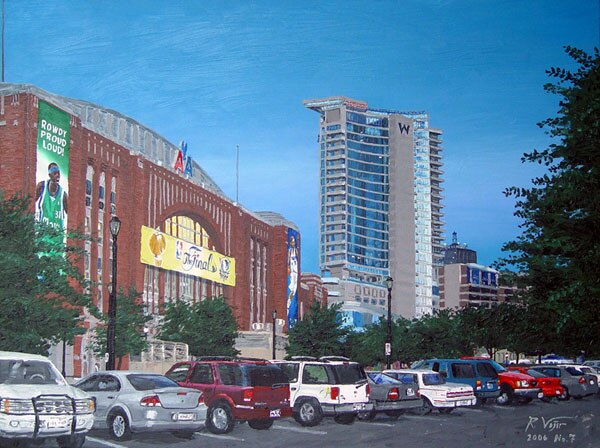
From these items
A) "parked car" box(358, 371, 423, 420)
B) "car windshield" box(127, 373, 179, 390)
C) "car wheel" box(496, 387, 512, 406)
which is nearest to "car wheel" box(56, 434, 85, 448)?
"car windshield" box(127, 373, 179, 390)

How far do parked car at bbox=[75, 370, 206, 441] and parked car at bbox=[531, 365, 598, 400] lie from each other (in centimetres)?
2250

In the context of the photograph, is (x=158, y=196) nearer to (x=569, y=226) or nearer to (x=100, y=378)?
(x=100, y=378)

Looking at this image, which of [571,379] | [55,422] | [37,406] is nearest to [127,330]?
[571,379]

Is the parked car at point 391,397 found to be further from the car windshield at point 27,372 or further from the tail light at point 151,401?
the car windshield at point 27,372

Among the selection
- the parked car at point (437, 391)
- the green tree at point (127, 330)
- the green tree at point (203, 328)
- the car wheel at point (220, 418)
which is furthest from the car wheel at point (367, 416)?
the green tree at point (203, 328)

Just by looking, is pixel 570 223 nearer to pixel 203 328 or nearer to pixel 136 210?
pixel 203 328

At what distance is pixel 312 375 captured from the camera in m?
24.3

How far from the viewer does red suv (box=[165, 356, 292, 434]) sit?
70.5ft

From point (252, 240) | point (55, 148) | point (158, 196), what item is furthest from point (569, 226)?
point (252, 240)

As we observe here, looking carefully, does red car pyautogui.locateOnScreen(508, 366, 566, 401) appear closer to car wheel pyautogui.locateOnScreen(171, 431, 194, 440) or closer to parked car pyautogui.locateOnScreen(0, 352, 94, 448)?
car wheel pyautogui.locateOnScreen(171, 431, 194, 440)

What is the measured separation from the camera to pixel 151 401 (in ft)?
62.3

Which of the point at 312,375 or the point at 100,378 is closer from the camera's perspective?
the point at 100,378

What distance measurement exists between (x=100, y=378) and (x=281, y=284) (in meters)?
81.3

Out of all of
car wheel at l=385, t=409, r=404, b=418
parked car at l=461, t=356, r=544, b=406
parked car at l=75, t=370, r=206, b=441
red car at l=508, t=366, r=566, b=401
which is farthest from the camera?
red car at l=508, t=366, r=566, b=401
